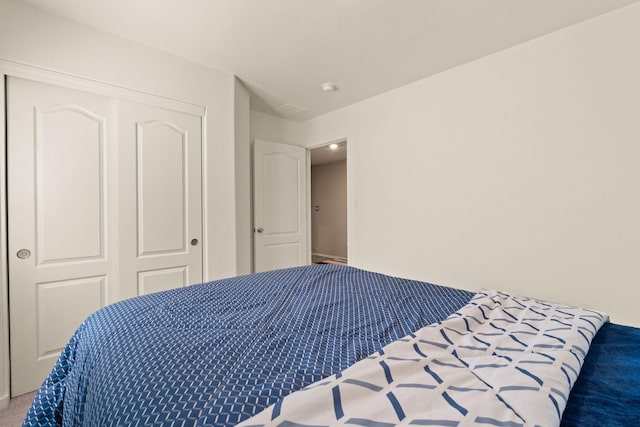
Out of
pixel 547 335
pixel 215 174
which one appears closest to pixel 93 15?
pixel 215 174

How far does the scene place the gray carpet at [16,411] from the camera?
1604mm

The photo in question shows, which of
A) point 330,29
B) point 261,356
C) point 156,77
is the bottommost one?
point 261,356

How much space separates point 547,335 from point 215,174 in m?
2.53

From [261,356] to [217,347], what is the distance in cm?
16

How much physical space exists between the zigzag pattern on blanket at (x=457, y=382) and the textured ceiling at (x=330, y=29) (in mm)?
1918

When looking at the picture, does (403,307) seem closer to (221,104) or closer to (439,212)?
(439,212)

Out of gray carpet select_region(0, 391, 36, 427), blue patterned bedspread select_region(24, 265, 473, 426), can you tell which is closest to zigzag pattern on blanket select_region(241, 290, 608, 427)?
blue patterned bedspread select_region(24, 265, 473, 426)

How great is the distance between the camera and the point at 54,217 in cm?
192

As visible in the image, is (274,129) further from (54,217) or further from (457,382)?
(457,382)

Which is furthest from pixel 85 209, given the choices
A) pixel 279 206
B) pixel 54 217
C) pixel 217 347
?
pixel 279 206

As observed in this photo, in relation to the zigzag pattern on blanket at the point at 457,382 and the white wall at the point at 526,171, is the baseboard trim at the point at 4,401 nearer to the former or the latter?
the zigzag pattern on blanket at the point at 457,382

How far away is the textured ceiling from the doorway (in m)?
3.75

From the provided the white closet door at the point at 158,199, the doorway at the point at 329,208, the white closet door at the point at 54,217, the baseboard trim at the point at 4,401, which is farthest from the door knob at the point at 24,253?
the doorway at the point at 329,208

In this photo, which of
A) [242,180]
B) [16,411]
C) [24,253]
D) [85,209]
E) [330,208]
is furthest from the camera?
[330,208]
